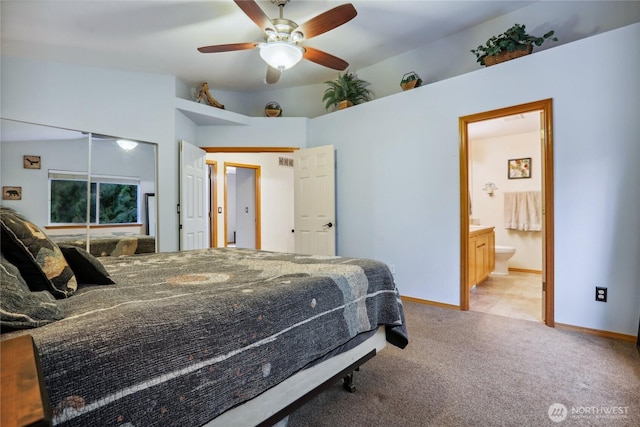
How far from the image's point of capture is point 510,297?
3.63m

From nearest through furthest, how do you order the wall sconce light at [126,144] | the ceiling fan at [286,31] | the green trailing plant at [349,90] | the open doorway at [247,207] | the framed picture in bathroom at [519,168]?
1. the ceiling fan at [286,31]
2. the wall sconce light at [126,144]
3. the green trailing plant at [349,90]
4. the framed picture in bathroom at [519,168]
5. the open doorway at [247,207]

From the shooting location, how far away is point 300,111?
480 centimetres

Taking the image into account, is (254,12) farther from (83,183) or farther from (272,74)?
(83,183)

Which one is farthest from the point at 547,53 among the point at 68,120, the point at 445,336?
the point at 68,120


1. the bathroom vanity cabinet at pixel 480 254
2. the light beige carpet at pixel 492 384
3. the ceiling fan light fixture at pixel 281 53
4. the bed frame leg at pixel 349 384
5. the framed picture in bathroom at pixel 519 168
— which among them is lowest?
the light beige carpet at pixel 492 384

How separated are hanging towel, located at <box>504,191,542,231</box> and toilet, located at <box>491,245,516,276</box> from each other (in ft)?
1.97

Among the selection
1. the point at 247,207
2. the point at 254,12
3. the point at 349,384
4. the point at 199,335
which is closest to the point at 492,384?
the point at 349,384

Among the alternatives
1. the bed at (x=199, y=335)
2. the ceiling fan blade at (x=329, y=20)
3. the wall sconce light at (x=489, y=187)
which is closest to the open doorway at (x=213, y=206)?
the ceiling fan blade at (x=329, y=20)

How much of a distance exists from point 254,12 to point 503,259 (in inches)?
191

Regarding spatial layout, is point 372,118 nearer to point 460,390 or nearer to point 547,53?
point 547,53

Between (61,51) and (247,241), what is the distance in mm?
4159

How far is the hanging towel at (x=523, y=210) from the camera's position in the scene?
514cm

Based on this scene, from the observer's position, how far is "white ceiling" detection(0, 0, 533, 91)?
2646 millimetres

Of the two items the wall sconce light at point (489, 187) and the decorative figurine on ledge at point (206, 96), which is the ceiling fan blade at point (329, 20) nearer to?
the decorative figurine on ledge at point (206, 96)
